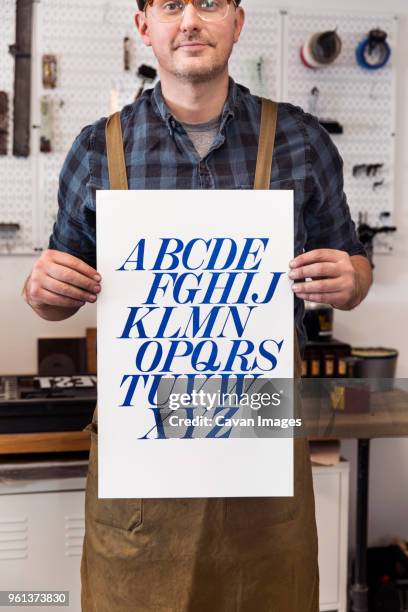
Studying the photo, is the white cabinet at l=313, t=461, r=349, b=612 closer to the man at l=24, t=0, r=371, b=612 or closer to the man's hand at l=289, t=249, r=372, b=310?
the man at l=24, t=0, r=371, b=612

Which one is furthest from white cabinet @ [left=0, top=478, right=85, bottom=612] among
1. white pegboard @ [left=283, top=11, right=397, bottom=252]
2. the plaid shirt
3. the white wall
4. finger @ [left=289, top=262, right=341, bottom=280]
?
white pegboard @ [left=283, top=11, right=397, bottom=252]

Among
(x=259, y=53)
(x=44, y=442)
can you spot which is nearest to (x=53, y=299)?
(x=44, y=442)

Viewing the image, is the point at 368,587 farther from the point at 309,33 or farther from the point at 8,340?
the point at 309,33

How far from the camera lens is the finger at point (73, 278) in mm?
1023

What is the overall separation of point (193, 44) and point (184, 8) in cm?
7

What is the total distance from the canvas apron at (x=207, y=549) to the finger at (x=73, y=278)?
0.90 ft

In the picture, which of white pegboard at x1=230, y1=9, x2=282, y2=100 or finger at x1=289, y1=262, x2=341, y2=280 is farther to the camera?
white pegboard at x1=230, y1=9, x2=282, y2=100

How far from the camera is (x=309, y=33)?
247cm

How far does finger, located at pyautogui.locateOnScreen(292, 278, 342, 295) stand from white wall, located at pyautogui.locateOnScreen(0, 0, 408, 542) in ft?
4.95

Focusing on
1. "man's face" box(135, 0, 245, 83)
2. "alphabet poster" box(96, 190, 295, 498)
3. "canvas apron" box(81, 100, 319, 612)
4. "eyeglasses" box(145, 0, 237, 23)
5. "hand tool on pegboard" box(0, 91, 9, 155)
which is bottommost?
"canvas apron" box(81, 100, 319, 612)

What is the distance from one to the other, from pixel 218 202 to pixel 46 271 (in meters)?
0.28

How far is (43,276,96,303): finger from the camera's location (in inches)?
40.6

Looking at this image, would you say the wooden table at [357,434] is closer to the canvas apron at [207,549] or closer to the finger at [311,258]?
the canvas apron at [207,549]

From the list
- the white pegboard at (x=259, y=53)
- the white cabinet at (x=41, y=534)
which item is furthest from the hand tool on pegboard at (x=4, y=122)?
the white cabinet at (x=41, y=534)
